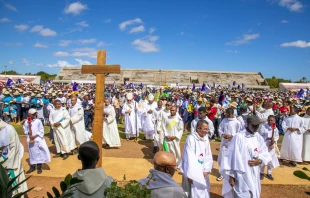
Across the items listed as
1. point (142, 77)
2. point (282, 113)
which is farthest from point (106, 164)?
point (142, 77)

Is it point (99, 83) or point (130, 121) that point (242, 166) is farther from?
point (130, 121)

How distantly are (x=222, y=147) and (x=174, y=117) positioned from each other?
1671mm

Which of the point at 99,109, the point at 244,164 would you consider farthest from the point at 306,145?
the point at 99,109

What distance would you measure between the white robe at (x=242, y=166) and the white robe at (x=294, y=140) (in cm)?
449

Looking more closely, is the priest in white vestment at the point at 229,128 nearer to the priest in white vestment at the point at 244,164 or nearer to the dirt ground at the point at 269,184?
the dirt ground at the point at 269,184

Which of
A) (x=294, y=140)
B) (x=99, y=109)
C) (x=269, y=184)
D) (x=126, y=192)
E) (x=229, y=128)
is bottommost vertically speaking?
(x=269, y=184)

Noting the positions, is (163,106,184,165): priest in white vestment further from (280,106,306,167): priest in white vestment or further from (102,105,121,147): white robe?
(280,106,306,167): priest in white vestment

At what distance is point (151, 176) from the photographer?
8.35 feet

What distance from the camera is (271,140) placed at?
7.29m

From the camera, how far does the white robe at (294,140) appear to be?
8281 millimetres

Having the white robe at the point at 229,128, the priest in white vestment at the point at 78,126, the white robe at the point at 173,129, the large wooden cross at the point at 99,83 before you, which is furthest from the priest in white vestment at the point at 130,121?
the large wooden cross at the point at 99,83

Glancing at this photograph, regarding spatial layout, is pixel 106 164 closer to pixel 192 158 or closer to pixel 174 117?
pixel 174 117

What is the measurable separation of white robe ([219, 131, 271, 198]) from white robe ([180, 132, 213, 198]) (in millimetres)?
404

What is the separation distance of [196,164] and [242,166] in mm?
814
